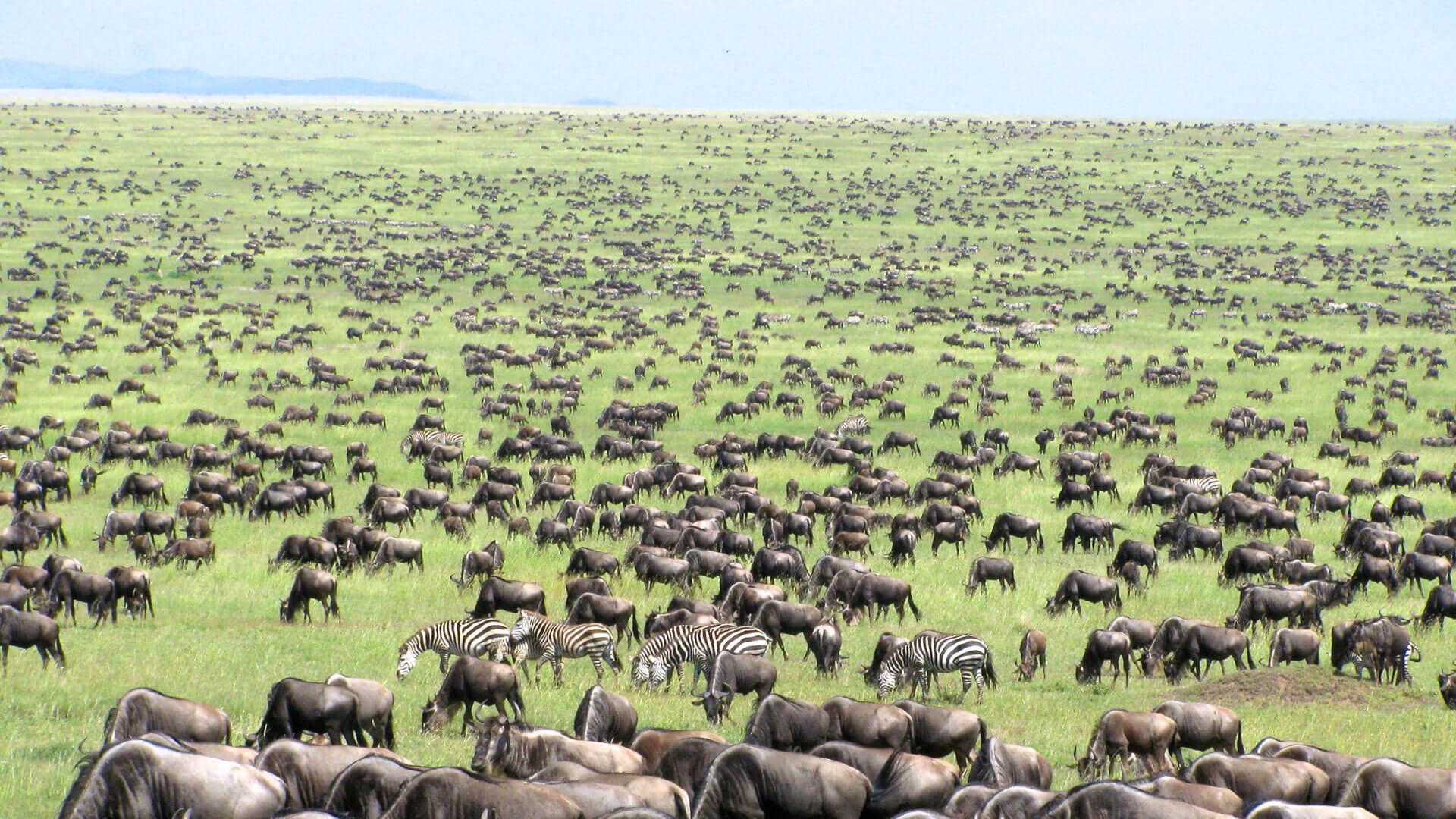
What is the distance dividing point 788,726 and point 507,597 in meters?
9.01

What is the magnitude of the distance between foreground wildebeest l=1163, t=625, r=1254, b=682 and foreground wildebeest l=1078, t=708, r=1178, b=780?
5.57 m

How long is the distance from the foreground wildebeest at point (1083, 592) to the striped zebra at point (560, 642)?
851cm

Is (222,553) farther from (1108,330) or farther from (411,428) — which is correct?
(1108,330)

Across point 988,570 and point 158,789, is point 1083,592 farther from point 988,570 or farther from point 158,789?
point 158,789

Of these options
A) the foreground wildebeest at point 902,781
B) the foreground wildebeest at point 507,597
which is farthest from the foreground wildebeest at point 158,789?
the foreground wildebeest at point 507,597

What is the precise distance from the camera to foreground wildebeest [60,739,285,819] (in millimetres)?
11633

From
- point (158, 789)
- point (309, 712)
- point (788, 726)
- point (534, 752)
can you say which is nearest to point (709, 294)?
point (309, 712)

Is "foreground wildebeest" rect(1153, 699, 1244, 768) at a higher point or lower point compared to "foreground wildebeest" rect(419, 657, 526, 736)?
higher

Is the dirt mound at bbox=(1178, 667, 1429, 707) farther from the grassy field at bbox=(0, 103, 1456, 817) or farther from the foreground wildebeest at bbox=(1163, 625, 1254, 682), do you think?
the foreground wildebeest at bbox=(1163, 625, 1254, 682)

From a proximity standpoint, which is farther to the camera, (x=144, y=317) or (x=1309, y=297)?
(x=1309, y=297)

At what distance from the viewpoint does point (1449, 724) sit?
18531 mm

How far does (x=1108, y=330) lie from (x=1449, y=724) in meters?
46.6

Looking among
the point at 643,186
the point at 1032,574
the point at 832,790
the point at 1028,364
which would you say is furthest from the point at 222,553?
the point at 643,186

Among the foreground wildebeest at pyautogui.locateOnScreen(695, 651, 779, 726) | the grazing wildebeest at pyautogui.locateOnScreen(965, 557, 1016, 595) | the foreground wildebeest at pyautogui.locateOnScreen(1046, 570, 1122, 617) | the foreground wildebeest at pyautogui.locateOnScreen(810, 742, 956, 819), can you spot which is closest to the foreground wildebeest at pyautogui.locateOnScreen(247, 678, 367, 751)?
the foreground wildebeest at pyautogui.locateOnScreen(695, 651, 779, 726)
